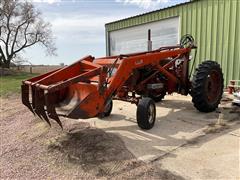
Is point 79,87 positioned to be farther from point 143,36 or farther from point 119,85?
point 143,36

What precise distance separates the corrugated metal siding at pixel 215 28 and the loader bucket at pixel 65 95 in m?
5.00

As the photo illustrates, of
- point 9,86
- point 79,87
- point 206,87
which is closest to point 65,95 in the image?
point 79,87

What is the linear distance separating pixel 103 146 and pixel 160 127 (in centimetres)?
128

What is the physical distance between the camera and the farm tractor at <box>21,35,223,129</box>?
4.11 meters

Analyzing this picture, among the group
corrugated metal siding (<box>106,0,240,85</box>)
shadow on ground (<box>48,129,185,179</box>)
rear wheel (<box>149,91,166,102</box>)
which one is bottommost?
shadow on ground (<box>48,129,185,179</box>)

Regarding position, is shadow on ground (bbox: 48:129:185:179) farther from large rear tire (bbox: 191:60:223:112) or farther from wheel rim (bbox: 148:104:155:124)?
large rear tire (bbox: 191:60:223:112)

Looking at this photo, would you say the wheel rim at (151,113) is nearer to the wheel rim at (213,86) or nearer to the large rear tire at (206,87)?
the large rear tire at (206,87)

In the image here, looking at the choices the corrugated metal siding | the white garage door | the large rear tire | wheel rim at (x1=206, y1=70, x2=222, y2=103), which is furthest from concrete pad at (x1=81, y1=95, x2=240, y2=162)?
the white garage door

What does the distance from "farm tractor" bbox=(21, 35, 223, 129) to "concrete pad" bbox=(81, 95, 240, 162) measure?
0.22m

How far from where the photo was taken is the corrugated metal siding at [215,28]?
8.10 meters

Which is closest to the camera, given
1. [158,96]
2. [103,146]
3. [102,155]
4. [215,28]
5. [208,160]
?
[208,160]

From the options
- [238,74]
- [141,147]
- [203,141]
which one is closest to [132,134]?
[141,147]

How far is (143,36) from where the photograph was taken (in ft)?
38.0

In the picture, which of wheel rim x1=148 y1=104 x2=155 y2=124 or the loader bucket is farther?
wheel rim x1=148 y1=104 x2=155 y2=124
